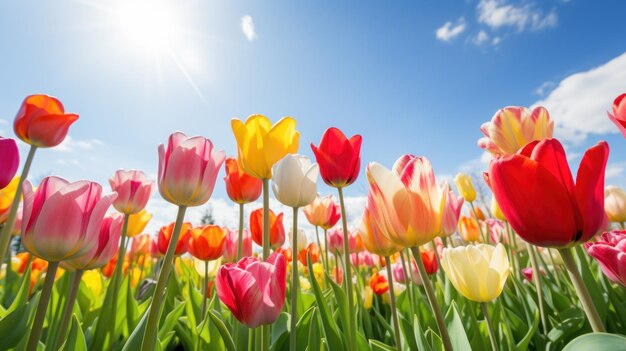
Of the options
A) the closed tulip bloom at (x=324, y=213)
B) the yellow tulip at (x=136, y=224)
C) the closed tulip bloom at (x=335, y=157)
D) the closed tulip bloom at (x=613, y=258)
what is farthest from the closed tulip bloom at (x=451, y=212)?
the yellow tulip at (x=136, y=224)

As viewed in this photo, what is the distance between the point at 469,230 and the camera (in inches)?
130

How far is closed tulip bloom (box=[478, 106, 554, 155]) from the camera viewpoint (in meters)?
1.64

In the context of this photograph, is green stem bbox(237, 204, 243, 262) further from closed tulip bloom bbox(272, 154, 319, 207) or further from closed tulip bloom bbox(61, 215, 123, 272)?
closed tulip bloom bbox(61, 215, 123, 272)

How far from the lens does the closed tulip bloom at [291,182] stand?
1290 mm

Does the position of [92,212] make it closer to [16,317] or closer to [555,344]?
[16,317]

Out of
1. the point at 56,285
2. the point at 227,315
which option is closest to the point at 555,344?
the point at 227,315

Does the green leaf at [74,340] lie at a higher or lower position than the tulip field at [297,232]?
lower

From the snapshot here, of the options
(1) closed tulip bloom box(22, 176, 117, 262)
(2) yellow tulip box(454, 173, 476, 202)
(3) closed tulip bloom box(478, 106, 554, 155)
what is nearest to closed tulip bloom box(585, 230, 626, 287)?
(3) closed tulip bloom box(478, 106, 554, 155)

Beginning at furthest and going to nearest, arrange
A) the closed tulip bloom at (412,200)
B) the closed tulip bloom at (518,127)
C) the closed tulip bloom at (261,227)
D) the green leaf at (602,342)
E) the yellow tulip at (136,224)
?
the yellow tulip at (136,224)
the closed tulip bloom at (261,227)
the closed tulip bloom at (518,127)
the closed tulip bloom at (412,200)
the green leaf at (602,342)

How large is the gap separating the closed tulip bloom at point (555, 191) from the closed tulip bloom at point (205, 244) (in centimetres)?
172

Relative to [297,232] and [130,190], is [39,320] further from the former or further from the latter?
[130,190]

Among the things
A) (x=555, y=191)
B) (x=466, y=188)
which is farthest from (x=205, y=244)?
(x=466, y=188)

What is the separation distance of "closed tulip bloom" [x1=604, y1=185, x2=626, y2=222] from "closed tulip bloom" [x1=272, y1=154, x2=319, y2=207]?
7.95 feet

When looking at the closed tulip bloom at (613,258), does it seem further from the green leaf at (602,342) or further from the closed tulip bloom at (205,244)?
the closed tulip bloom at (205,244)
